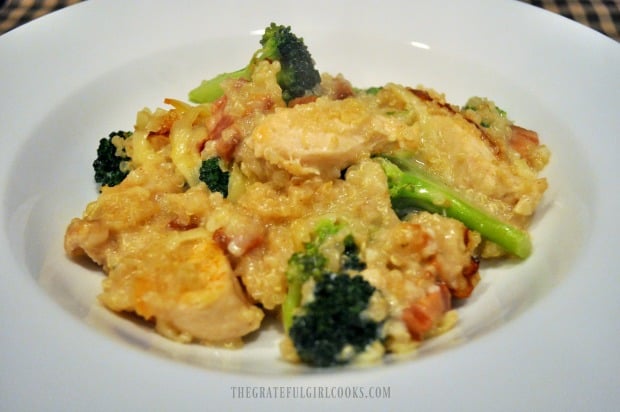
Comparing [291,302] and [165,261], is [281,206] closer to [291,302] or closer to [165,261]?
[291,302]

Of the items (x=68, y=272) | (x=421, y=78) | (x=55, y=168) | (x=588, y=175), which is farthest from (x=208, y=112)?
(x=588, y=175)

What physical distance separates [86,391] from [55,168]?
203 cm

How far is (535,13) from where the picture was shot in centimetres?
476

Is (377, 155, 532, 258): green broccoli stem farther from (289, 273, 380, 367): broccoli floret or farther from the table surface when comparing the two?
the table surface

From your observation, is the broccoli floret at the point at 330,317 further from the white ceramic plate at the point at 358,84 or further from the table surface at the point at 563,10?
the table surface at the point at 563,10

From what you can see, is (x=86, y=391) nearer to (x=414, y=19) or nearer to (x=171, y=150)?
(x=171, y=150)

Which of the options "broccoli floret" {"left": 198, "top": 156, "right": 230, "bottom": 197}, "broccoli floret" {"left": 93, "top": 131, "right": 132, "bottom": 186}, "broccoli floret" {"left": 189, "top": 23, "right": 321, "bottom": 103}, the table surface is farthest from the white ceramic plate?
the table surface

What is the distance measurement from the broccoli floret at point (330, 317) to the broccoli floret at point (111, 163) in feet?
5.44

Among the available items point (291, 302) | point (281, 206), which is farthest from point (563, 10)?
point (291, 302)

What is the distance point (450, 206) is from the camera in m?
3.22

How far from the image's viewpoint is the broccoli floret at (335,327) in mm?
Result: 2574

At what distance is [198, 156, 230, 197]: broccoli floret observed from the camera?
136 inches

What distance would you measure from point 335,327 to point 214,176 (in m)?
1.28

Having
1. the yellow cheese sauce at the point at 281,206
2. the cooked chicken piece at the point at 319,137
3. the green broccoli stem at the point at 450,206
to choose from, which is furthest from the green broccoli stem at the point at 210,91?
the green broccoli stem at the point at 450,206
